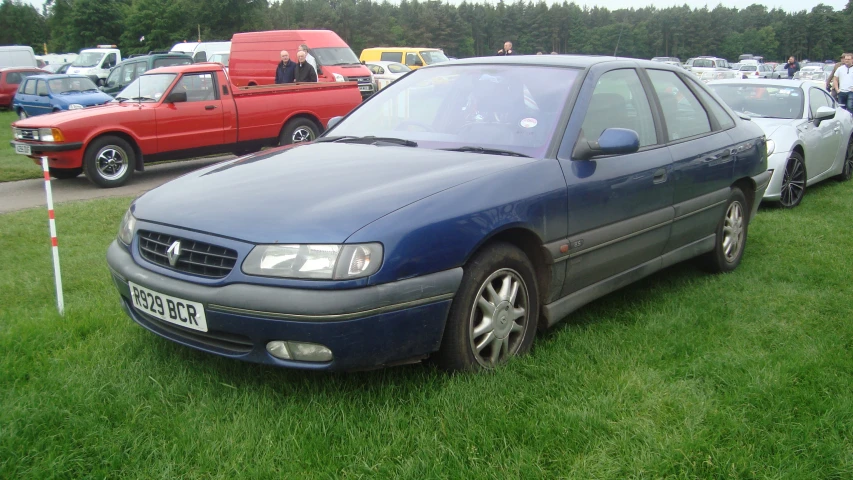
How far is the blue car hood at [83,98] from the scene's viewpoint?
17922mm

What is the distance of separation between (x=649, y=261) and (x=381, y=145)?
175 centimetres

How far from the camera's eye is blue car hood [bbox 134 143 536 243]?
2959 mm

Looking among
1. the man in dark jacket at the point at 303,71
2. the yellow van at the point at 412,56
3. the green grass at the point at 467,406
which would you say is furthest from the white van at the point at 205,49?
the green grass at the point at 467,406

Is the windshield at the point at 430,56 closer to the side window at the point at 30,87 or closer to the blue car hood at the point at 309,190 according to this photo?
the side window at the point at 30,87

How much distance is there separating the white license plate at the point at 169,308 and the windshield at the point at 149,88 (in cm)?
798

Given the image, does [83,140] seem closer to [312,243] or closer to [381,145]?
Answer: [381,145]

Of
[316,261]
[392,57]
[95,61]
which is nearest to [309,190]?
[316,261]

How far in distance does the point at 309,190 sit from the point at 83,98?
17.2 metres

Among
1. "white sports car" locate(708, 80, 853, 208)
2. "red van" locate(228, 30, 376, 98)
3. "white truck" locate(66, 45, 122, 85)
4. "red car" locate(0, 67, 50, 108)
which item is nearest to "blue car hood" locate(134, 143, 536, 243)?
"white sports car" locate(708, 80, 853, 208)

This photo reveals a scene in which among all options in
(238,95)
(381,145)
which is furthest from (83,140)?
(381,145)

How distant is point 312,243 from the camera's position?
286cm

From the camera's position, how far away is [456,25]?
301ft

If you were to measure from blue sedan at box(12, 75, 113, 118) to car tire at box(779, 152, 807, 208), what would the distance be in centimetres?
1551

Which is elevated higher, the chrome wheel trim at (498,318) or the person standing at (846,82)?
the person standing at (846,82)
